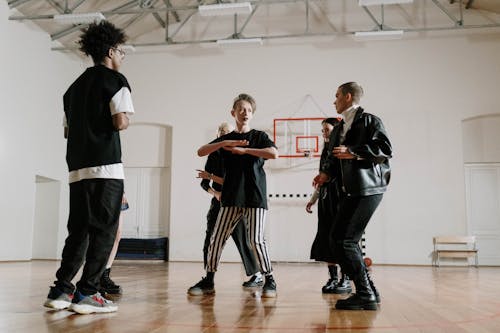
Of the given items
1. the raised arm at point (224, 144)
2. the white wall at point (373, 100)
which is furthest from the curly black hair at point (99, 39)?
the white wall at point (373, 100)

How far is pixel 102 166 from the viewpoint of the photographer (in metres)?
2.47

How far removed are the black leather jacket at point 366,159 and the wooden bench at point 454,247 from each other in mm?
7178

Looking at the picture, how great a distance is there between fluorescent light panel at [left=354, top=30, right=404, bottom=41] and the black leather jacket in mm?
6844

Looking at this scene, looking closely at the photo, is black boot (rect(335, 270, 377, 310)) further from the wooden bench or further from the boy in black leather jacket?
the wooden bench

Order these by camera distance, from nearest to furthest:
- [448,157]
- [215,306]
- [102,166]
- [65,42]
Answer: [102,166] → [215,306] → [448,157] → [65,42]

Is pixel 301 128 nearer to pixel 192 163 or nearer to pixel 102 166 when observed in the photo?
pixel 192 163

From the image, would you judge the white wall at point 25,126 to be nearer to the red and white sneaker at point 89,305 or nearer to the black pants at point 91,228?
the black pants at point 91,228

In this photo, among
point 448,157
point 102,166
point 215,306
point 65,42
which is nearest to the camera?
point 102,166

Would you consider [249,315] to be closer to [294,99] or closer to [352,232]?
[352,232]

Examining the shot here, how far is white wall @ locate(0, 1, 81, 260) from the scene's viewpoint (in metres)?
8.62

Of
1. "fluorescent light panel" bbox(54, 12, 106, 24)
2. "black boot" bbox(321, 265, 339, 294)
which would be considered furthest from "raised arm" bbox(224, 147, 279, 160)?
"fluorescent light panel" bbox(54, 12, 106, 24)

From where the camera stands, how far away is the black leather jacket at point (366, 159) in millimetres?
2801

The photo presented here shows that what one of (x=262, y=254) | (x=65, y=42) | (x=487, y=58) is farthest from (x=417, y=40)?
(x=262, y=254)

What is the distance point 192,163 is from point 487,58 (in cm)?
630
